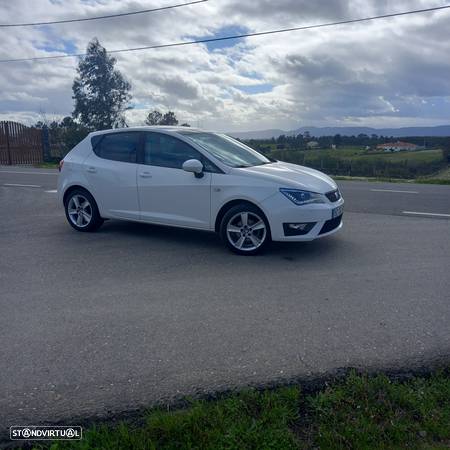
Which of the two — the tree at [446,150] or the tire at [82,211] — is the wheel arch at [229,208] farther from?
the tree at [446,150]

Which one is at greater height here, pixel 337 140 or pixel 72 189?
pixel 337 140

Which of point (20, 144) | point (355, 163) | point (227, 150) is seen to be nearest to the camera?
point (227, 150)

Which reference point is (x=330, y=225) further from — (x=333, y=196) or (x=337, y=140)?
(x=337, y=140)

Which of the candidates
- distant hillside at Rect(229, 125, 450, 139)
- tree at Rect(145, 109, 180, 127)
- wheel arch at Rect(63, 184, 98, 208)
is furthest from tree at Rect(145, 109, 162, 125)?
wheel arch at Rect(63, 184, 98, 208)

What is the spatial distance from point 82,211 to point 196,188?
7.43 ft

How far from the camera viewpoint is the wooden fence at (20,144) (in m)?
25.6

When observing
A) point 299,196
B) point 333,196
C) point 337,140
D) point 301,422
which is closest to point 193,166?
point 299,196

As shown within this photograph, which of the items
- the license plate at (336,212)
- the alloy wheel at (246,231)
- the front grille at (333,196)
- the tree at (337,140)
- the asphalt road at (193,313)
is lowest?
the asphalt road at (193,313)

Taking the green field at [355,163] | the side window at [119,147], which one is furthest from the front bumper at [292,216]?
the green field at [355,163]

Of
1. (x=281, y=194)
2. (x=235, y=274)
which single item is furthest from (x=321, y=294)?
(x=281, y=194)

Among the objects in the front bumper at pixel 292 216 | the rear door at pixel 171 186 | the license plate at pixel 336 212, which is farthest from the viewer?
the rear door at pixel 171 186

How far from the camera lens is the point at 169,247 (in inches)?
268

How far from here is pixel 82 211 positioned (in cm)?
772

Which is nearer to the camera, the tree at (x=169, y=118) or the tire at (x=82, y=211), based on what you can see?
the tire at (x=82, y=211)
